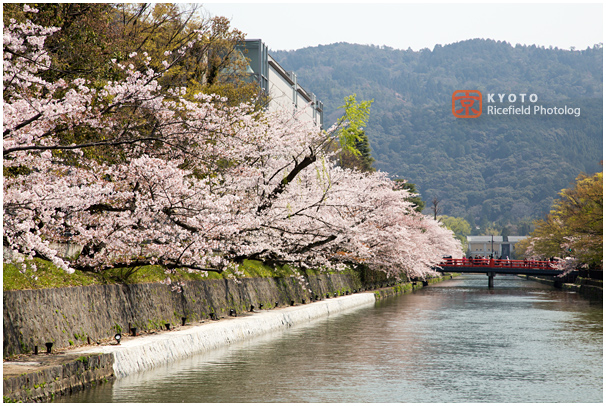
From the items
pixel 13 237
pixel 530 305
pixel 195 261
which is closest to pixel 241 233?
pixel 195 261

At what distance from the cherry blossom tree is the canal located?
144 inches

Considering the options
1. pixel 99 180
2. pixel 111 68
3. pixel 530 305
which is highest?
pixel 111 68

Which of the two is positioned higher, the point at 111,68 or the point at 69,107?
the point at 111,68

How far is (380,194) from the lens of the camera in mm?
52188

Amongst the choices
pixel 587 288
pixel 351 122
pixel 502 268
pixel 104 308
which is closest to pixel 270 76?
pixel 502 268

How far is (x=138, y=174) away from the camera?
21.2 m

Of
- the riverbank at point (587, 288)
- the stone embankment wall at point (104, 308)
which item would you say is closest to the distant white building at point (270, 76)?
the riverbank at point (587, 288)

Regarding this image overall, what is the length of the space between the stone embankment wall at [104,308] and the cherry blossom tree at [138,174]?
3.63 ft

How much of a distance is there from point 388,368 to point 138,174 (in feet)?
30.9

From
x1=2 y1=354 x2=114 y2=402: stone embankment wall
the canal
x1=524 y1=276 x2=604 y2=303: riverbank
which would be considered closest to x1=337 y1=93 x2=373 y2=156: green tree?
the canal

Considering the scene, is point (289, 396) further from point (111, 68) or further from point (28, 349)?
point (111, 68)

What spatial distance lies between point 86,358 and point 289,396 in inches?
182

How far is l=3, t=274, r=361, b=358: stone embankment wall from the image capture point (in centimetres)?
1606

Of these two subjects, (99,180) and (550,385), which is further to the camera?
(99,180)
